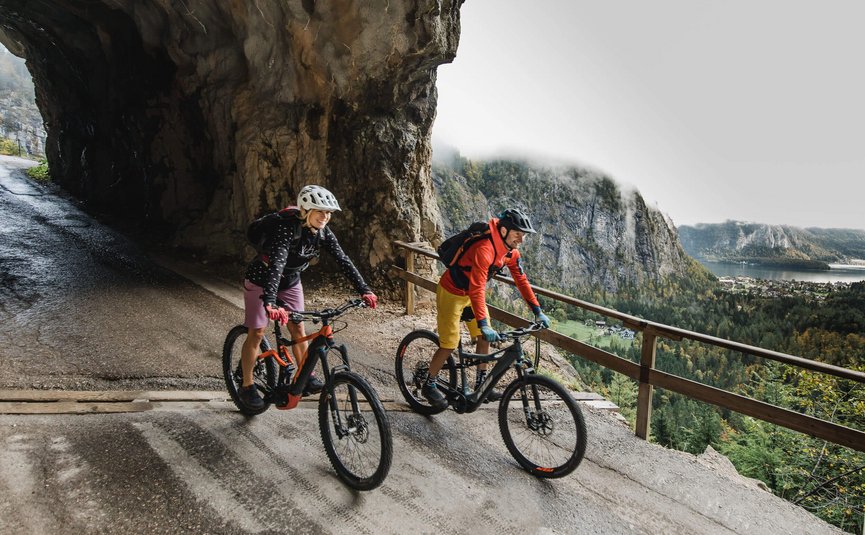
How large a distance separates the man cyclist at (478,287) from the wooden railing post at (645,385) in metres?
1.30

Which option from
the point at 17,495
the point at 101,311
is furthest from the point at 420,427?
the point at 101,311

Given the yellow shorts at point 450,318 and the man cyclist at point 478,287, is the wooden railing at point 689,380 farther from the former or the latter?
the yellow shorts at point 450,318

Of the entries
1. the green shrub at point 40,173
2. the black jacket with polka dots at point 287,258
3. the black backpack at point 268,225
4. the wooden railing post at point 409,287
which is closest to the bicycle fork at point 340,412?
the black jacket with polka dots at point 287,258

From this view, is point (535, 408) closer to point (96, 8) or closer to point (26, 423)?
point (26, 423)

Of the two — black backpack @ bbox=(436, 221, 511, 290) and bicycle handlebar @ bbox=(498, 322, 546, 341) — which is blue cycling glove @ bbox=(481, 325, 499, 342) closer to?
bicycle handlebar @ bbox=(498, 322, 546, 341)

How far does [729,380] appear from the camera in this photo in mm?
56312

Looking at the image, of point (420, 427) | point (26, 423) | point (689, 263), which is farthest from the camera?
point (689, 263)

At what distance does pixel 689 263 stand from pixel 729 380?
151 m

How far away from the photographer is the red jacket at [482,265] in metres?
4.22

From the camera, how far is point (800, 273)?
157000mm

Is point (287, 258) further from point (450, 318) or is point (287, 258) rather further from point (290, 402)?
point (450, 318)

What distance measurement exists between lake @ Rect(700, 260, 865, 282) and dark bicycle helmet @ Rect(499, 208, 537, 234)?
516ft

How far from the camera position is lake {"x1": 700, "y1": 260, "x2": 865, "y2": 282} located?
13600 cm

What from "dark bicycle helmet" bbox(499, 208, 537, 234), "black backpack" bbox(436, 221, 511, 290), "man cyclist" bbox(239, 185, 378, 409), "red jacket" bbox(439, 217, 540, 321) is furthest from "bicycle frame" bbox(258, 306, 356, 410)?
"dark bicycle helmet" bbox(499, 208, 537, 234)
